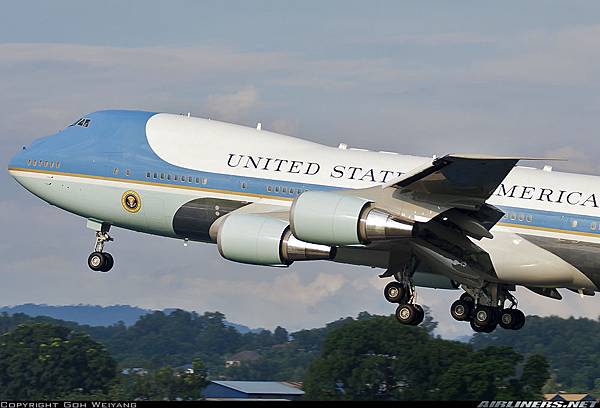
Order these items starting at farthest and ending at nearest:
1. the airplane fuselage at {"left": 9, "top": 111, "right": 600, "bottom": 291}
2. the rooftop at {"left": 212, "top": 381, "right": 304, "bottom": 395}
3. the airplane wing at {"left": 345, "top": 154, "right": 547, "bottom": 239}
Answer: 1. the rooftop at {"left": 212, "top": 381, "right": 304, "bottom": 395}
2. the airplane fuselage at {"left": 9, "top": 111, "right": 600, "bottom": 291}
3. the airplane wing at {"left": 345, "top": 154, "right": 547, "bottom": 239}

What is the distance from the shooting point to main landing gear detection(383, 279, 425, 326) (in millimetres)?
40344

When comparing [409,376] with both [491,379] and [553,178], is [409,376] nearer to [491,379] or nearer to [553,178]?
[491,379]

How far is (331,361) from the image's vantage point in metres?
67.2

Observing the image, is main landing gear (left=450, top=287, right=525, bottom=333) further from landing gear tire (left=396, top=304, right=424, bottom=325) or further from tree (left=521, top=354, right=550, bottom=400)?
tree (left=521, top=354, right=550, bottom=400)

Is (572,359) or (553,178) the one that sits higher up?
(572,359)

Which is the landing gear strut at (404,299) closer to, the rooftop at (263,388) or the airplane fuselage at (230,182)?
the airplane fuselage at (230,182)

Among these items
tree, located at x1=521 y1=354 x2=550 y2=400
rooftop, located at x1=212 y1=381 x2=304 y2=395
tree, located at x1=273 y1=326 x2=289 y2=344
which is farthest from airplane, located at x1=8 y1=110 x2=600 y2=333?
tree, located at x1=273 y1=326 x2=289 y2=344

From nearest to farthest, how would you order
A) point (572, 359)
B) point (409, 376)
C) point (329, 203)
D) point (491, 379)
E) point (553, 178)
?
1. point (329, 203)
2. point (553, 178)
3. point (491, 379)
4. point (409, 376)
5. point (572, 359)

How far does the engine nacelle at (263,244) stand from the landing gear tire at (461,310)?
17.7 ft

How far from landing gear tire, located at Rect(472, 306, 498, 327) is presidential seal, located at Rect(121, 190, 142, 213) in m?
11.3

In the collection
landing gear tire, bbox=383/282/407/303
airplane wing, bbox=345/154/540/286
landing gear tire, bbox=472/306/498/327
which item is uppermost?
airplane wing, bbox=345/154/540/286

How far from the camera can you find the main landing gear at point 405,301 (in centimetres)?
4034

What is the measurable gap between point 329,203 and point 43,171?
39.8 ft

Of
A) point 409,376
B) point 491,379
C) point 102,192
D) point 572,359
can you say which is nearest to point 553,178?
point 102,192
